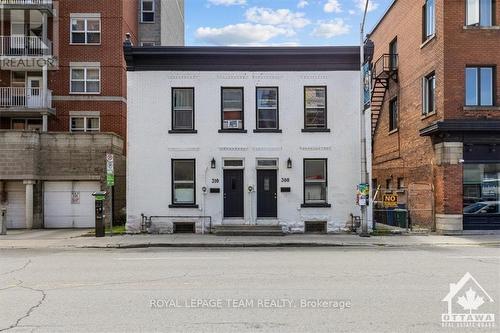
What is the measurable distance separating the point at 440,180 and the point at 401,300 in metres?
13.0

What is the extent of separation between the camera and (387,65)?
28094mm

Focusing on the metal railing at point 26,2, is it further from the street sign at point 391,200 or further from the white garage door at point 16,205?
the street sign at point 391,200

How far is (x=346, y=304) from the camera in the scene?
7.66m

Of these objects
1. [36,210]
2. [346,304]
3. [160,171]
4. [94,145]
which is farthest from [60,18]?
[346,304]

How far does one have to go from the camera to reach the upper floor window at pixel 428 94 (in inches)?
849

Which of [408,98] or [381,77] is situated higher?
[381,77]

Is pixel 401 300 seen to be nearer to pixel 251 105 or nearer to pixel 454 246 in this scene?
pixel 454 246

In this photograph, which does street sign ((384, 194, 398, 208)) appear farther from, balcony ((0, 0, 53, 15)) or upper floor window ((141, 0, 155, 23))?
upper floor window ((141, 0, 155, 23))

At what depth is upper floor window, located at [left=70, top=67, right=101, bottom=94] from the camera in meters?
30.1

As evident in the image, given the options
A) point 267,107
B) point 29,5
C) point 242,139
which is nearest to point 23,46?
point 29,5

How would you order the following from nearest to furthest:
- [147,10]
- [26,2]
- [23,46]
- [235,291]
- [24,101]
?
[235,291], [24,101], [26,2], [23,46], [147,10]

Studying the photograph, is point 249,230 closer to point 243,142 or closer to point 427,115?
point 243,142

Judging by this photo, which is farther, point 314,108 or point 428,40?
point 428,40

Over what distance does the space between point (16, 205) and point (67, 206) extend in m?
2.24
